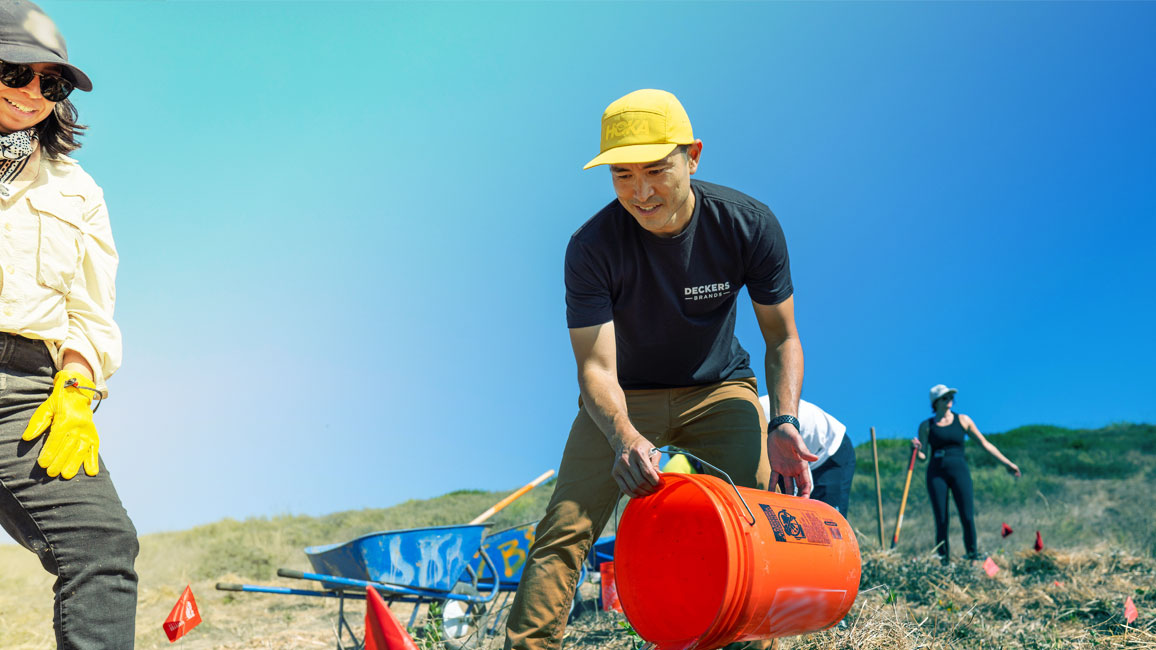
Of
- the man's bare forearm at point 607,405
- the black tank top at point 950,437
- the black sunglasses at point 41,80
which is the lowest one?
the black tank top at point 950,437

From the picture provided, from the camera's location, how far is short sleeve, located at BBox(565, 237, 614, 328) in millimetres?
2785

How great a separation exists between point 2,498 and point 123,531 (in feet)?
0.88

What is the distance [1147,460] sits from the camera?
50.2 ft

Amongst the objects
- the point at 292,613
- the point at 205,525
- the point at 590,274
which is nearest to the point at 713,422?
the point at 590,274

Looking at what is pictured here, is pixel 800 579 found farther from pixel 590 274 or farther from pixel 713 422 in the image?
pixel 590 274

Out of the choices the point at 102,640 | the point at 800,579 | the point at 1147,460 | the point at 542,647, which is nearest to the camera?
the point at 102,640

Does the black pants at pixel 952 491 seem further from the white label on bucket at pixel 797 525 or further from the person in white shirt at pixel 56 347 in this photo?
the person in white shirt at pixel 56 347

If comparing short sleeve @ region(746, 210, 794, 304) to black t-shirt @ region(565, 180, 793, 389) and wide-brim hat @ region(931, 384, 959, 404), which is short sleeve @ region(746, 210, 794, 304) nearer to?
black t-shirt @ region(565, 180, 793, 389)

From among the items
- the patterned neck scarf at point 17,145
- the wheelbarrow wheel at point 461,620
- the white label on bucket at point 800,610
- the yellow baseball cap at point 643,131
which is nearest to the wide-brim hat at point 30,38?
the patterned neck scarf at point 17,145

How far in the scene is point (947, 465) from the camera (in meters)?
7.67

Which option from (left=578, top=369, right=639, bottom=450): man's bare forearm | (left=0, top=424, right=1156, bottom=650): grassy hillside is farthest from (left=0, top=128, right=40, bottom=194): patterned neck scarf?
(left=0, top=424, right=1156, bottom=650): grassy hillside

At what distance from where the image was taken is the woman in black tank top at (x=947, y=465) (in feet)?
24.6

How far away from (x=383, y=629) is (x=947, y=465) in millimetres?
7221

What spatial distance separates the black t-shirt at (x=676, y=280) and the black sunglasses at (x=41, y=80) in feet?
4.79
